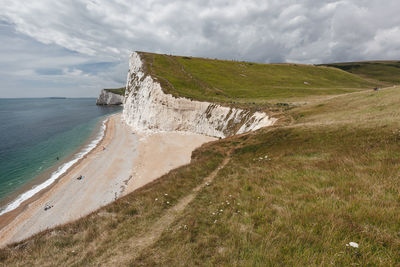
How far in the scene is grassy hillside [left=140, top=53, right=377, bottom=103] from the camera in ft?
178

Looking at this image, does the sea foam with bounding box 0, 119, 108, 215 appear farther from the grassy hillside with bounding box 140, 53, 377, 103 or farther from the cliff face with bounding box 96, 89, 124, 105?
the cliff face with bounding box 96, 89, 124, 105

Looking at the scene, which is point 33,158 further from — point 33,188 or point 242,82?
point 242,82

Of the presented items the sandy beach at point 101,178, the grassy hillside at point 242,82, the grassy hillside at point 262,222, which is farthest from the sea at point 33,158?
the grassy hillside at point 242,82

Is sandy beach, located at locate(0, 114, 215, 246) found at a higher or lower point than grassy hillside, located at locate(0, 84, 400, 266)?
lower

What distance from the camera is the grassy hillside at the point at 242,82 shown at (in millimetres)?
54397

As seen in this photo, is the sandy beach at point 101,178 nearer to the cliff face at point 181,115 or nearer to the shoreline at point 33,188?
the shoreline at point 33,188

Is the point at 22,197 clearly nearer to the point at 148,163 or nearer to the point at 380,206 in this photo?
the point at 148,163

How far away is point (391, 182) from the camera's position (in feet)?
20.8

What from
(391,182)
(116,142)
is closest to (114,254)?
(391,182)

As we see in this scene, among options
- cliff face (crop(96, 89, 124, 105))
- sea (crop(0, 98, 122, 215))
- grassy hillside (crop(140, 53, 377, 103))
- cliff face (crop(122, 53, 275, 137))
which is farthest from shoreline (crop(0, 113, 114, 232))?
cliff face (crop(96, 89, 124, 105))

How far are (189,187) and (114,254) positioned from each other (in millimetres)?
6084

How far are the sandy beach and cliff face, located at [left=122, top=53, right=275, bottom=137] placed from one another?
4.67 metres

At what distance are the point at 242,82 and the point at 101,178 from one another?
64523 mm

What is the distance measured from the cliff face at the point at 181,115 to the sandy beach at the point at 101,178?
4666 millimetres
